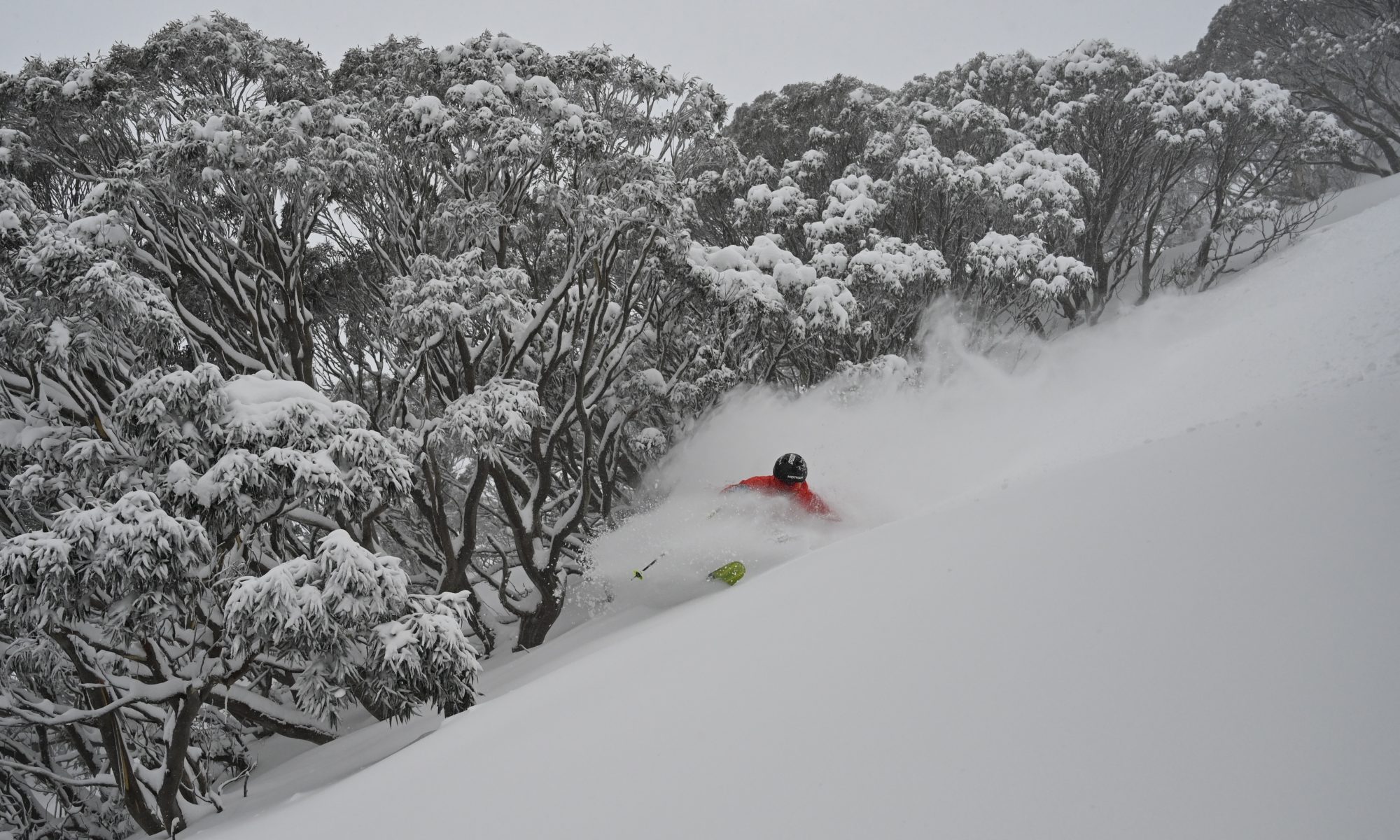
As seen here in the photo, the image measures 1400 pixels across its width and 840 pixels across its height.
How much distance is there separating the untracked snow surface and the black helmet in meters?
2.50

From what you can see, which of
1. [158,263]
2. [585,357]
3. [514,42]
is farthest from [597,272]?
[158,263]

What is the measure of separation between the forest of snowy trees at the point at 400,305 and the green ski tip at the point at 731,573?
219 centimetres

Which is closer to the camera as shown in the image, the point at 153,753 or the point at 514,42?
the point at 153,753

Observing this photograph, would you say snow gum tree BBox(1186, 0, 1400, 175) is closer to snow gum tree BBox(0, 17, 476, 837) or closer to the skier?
the skier

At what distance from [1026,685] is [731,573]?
14.8ft

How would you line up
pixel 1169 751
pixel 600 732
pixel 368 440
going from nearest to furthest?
pixel 1169 751 → pixel 600 732 → pixel 368 440

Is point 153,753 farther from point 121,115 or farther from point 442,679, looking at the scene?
point 121,115

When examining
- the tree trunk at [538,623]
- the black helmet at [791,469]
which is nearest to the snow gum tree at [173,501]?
the tree trunk at [538,623]

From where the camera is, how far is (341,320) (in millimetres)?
11891

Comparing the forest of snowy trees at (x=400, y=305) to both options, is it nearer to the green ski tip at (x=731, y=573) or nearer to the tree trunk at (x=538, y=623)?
the tree trunk at (x=538, y=623)

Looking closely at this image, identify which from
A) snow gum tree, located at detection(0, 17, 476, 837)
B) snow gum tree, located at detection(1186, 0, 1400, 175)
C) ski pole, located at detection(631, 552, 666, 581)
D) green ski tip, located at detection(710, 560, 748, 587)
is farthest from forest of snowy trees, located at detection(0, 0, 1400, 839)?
snow gum tree, located at detection(1186, 0, 1400, 175)

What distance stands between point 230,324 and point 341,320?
121 inches

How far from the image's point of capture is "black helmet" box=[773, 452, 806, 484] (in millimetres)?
7875

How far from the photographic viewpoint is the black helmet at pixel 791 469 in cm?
788
